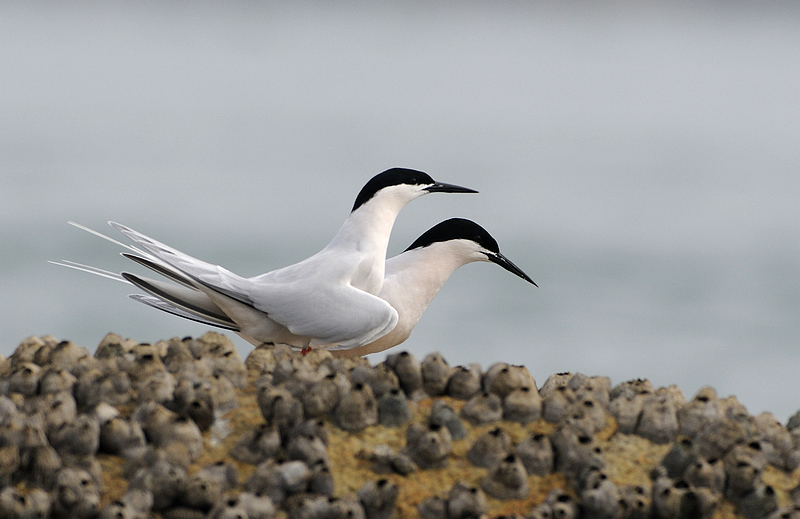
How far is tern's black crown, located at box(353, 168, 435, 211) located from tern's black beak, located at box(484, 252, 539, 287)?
0.86m

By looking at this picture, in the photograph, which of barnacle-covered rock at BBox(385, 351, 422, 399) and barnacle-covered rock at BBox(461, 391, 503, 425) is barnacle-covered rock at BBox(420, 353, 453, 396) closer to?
barnacle-covered rock at BBox(385, 351, 422, 399)

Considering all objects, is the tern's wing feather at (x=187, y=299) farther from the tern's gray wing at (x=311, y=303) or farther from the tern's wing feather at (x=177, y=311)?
the tern's gray wing at (x=311, y=303)

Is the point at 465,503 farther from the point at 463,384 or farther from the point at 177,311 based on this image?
the point at 177,311

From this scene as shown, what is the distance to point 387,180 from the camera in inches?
259

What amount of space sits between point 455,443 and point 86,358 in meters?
1.76

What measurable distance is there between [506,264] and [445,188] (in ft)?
2.57

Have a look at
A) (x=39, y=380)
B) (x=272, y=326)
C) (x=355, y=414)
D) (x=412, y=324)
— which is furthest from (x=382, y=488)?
(x=412, y=324)

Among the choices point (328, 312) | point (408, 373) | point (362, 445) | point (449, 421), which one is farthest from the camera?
point (328, 312)

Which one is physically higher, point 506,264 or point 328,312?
point 506,264

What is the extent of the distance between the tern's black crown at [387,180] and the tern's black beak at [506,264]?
2.84ft

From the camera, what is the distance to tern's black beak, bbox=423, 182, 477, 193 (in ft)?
22.3

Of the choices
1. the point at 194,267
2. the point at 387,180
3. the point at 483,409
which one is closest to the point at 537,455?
the point at 483,409

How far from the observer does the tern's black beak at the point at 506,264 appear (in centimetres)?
710

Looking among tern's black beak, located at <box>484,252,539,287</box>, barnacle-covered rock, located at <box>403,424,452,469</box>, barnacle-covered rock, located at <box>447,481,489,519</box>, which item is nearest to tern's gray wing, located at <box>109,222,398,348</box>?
tern's black beak, located at <box>484,252,539,287</box>
